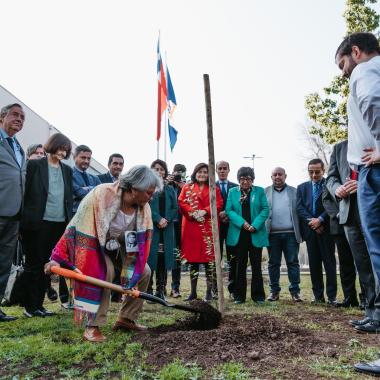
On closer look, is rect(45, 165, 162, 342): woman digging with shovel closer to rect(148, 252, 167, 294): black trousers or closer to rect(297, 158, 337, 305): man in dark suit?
rect(148, 252, 167, 294): black trousers

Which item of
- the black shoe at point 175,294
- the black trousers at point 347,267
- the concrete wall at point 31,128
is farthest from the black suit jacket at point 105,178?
the concrete wall at point 31,128

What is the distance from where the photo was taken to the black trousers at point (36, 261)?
527 centimetres

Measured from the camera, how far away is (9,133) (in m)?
5.16

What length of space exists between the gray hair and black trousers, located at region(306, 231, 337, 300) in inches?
147

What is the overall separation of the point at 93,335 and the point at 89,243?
0.83 meters

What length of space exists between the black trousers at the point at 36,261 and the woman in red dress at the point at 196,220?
2245 millimetres

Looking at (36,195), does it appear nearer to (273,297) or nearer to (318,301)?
(273,297)

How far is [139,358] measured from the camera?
325cm

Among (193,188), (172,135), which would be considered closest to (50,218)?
(193,188)

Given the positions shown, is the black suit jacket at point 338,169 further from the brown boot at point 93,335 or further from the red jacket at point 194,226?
the brown boot at point 93,335

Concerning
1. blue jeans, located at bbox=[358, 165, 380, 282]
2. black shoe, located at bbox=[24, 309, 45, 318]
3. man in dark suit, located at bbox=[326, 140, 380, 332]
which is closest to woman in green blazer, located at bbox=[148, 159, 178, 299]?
black shoe, located at bbox=[24, 309, 45, 318]

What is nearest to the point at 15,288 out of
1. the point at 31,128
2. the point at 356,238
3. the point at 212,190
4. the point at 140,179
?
the point at 140,179

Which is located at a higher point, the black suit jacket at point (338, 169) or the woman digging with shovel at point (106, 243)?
the black suit jacket at point (338, 169)

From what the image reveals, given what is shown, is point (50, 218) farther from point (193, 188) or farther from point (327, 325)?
point (327, 325)
